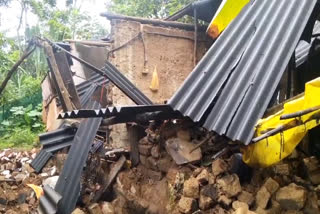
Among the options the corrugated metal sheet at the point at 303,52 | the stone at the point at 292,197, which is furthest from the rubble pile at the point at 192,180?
the corrugated metal sheet at the point at 303,52

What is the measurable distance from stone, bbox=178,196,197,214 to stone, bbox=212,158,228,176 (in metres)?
0.39

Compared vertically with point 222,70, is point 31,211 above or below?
below

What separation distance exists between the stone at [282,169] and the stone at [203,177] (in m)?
0.71

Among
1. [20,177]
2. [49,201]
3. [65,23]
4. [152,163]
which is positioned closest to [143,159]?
[152,163]

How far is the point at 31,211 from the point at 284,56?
5.17 meters

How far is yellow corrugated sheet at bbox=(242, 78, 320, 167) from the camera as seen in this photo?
2.48 meters

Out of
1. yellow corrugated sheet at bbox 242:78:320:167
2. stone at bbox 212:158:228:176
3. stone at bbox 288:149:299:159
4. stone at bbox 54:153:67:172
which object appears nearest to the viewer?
yellow corrugated sheet at bbox 242:78:320:167

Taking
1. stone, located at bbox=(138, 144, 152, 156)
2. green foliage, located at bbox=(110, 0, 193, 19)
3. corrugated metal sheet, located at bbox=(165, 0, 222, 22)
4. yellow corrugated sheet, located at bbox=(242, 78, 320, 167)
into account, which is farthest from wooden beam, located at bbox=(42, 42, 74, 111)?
green foliage, located at bbox=(110, 0, 193, 19)

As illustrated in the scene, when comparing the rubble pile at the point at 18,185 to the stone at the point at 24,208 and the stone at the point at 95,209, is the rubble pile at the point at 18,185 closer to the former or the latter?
the stone at the point at 24,208

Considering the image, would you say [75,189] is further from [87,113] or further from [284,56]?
[284,56]

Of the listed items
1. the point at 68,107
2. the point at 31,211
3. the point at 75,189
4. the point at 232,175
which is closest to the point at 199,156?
the point at 232,175

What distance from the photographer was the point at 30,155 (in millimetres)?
9578

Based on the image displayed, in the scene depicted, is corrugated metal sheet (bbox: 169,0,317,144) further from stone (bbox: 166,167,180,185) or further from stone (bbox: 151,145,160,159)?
stone (bbox: 151,145,160,159)

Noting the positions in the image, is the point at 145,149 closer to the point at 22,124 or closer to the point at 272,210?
the point at 272,210
